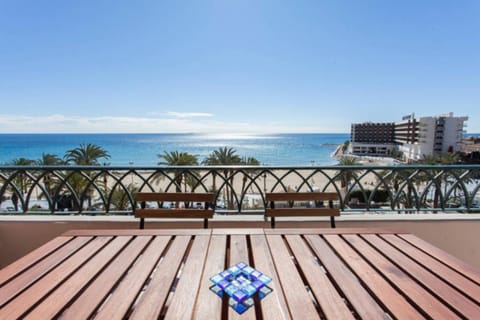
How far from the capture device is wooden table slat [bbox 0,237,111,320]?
859mm

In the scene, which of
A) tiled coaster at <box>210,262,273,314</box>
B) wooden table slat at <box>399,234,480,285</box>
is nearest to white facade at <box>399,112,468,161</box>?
wooden table slat at <box>399,234,480,285</box>

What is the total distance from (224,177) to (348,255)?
6.04ft

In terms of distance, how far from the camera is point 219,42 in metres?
6.36

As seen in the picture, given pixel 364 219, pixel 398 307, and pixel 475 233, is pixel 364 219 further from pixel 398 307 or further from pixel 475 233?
pixel 398 307

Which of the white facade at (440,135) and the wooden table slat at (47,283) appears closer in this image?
the wooden table slat at (47,283)

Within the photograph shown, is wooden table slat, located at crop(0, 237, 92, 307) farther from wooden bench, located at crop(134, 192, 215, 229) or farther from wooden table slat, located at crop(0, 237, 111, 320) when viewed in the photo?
wooden bench, located at crop(134, 192, 215, 229)

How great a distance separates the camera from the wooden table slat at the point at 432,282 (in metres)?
0.88

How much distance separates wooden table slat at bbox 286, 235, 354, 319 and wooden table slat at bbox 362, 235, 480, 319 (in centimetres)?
44

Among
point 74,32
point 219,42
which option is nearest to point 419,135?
point 219,42

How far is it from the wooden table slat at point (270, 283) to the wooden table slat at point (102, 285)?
0.70 m

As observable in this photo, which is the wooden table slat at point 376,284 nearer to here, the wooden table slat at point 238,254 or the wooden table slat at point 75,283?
the wooden table slat at point 238,254

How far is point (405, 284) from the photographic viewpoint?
1.05 meters

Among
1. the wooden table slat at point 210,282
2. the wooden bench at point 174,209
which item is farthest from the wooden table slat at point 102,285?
the wooden bench at point 174,209

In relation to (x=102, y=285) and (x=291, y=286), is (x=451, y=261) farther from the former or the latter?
(x=102, y=285)
